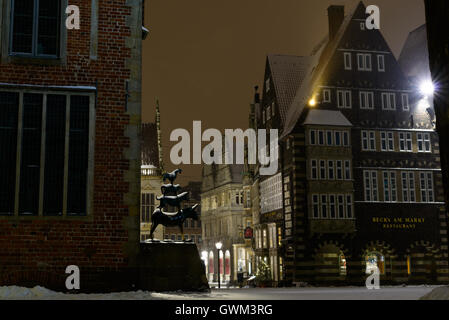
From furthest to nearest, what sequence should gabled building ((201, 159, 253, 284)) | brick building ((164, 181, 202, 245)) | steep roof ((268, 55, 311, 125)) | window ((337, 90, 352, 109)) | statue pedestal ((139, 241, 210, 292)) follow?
brick building ((164, 181, 202, 245)) < gabled building ((201, 159, 253, 284)) < steep roof ((268, 55, 311, 125)) < window ((337, 90, 352, 109)) < statue pedestal ((139, 241, 210, 292))

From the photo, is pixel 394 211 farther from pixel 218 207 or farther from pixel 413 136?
pixel 218 207

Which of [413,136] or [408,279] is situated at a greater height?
[413,136]

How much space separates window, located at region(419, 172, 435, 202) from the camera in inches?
1564

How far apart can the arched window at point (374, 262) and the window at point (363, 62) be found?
12170 mm

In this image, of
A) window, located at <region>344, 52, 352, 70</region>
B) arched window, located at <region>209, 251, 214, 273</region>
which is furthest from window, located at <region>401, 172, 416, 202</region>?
arched window, located at <region>209, 251, 214, 273</region>

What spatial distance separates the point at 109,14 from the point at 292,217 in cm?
2505

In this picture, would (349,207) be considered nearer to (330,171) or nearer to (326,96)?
(330,171)

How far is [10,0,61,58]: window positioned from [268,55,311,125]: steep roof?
28.2 metres

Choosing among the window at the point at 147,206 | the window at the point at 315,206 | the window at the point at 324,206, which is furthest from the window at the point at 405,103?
the window at the point at 147,206

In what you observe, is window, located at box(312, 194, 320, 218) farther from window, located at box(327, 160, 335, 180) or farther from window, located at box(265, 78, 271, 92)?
window, located at box(265, 78, 271, 92)

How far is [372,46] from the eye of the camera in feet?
132

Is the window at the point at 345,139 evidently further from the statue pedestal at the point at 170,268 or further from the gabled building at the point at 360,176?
the statue pedestal at the point at 170,268

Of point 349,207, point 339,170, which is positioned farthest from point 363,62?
point 349,207
